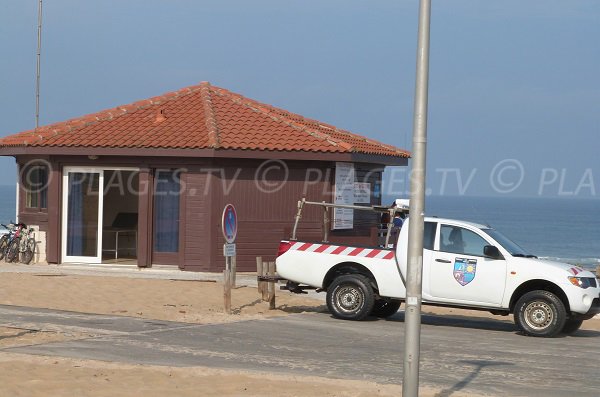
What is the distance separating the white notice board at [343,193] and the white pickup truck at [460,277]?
320 inches

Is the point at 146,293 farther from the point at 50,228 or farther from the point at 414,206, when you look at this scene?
the point at 414,206

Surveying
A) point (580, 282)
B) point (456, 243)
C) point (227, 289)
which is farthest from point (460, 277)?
point (227, 289)

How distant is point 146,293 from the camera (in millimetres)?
21312

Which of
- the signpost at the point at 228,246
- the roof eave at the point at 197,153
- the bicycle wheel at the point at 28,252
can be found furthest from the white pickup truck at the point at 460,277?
the bicycle wheel at the point at 28,252

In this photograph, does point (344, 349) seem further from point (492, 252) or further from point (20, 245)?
point (20, 245)

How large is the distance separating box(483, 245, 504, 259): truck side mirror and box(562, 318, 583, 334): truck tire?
5.26ft

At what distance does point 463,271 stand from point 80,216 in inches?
505

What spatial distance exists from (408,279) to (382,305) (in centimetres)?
913

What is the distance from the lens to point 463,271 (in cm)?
1752

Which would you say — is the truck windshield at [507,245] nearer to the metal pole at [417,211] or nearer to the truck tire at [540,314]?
the truck tire at [540,314]

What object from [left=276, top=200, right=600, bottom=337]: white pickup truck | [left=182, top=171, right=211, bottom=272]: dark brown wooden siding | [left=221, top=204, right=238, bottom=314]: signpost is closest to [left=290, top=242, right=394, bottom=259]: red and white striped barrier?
[left=276, top=200, right=600, bottom=337]: white pickup truck

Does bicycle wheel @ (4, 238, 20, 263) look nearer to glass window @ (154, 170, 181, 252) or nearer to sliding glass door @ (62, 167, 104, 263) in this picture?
sliding glass door @ (62, 167, 104, 263)

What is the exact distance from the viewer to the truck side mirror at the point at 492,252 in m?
17.4

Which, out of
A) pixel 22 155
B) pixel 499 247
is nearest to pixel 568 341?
pixel 499 247
